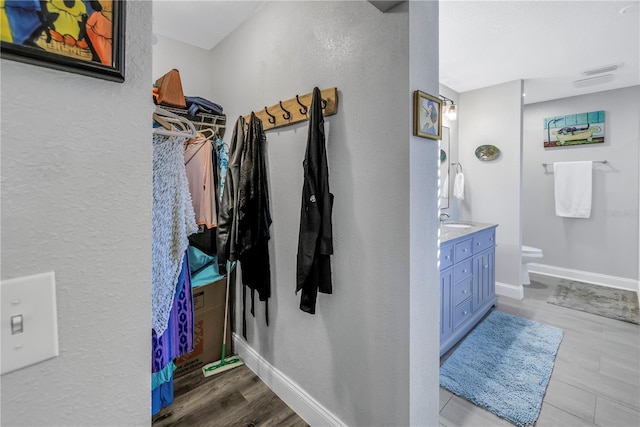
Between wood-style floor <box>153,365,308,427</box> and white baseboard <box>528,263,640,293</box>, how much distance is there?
177 inches

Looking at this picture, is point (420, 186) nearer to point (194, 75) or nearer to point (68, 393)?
point (68, 393)

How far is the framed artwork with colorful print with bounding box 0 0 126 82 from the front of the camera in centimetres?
38

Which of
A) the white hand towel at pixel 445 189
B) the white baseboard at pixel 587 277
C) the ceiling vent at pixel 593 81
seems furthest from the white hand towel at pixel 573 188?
the white hand towel at pixel 445 189

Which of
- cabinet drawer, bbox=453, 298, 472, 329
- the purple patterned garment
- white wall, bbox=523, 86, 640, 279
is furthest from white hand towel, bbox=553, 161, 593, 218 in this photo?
the purple patterned garment

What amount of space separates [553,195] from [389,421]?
4.58m

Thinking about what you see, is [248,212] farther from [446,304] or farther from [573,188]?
[573,188]

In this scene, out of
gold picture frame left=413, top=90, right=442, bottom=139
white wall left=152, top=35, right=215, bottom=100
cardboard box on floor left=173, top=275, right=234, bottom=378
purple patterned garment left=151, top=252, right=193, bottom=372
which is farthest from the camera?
white wall left=152, top=35, right=215, bottom=100

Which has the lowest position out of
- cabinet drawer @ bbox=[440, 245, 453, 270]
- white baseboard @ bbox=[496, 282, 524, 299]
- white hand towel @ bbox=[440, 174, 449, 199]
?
white baseboard @ bbox=[496, 282, 524, 299]

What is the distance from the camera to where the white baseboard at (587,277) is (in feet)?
12.5

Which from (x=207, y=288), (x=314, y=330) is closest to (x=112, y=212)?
(x=314, y=330)

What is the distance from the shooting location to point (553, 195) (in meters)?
4.34

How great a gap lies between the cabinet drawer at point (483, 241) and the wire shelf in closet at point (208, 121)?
246cm

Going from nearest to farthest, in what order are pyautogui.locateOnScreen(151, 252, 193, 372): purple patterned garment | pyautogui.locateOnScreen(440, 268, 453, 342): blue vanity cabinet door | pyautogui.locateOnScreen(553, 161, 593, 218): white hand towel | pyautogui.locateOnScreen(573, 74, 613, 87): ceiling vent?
pyautogui.locateOnScreen(151, 252, 193, 372): purple patterned garment
pyautogui.locateOnScreen(440, 268, 453, 342): blue vanity cabinet door
pyautogui.locateOnScreen(573, 74, 613, 87): ceiling vent
pyautogui.locateOnScreen(553, 161, 593, 218): white hand towel

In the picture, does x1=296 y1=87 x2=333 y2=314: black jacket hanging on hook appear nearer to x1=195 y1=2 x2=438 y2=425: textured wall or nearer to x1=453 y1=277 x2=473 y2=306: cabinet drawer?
x1=195 y1=2 x2=438 y2=425: textured wall
